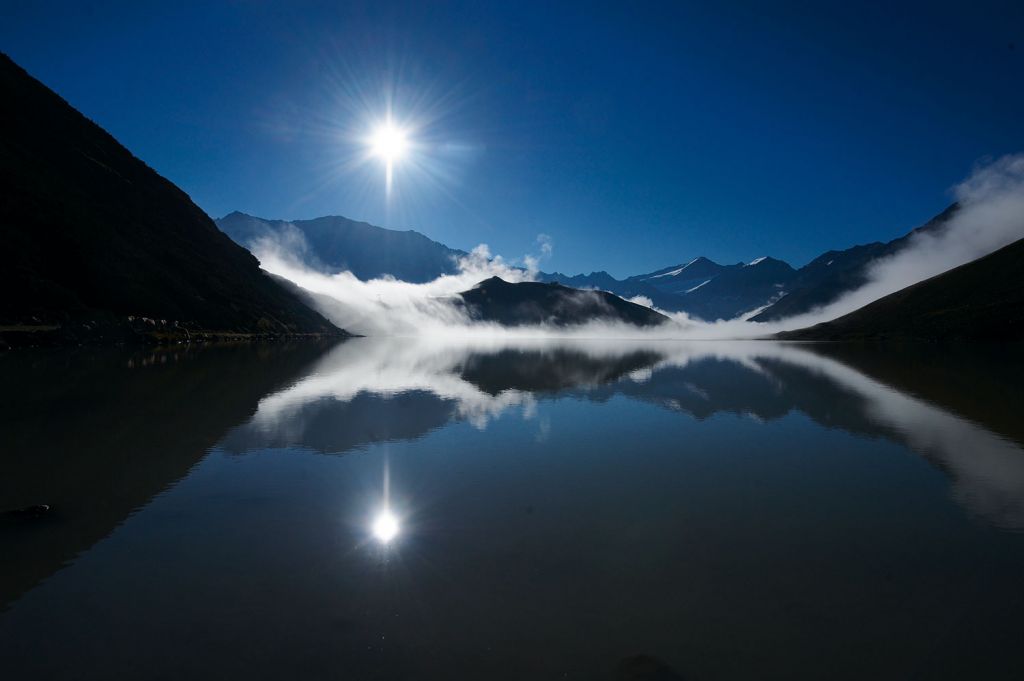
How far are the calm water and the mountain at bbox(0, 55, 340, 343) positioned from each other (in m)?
97.1

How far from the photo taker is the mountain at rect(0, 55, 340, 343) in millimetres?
105562

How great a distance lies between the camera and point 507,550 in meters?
13.2

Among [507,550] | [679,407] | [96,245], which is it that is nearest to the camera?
[507,550]

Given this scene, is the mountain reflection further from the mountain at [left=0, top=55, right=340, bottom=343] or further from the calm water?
the mountain at [left=0, top=55, right=340, bottom=343]

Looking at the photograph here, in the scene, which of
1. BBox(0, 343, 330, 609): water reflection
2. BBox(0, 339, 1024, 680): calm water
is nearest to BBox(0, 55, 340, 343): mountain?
BBox(0, 343, 330, 609): water reflection

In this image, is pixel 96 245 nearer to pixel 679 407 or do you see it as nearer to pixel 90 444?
pixel 90 444

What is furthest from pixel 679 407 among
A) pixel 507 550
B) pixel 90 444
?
pixel 90 444

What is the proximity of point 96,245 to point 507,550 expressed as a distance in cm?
16054

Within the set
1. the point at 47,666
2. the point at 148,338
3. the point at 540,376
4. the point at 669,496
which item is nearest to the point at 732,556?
the point at 669,496

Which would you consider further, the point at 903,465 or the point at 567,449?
the point at 567,449

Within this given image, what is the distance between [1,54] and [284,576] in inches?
10518

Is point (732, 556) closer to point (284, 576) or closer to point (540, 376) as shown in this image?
point (284, 576)

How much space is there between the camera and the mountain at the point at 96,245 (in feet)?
346

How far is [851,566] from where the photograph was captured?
12.5 meters
